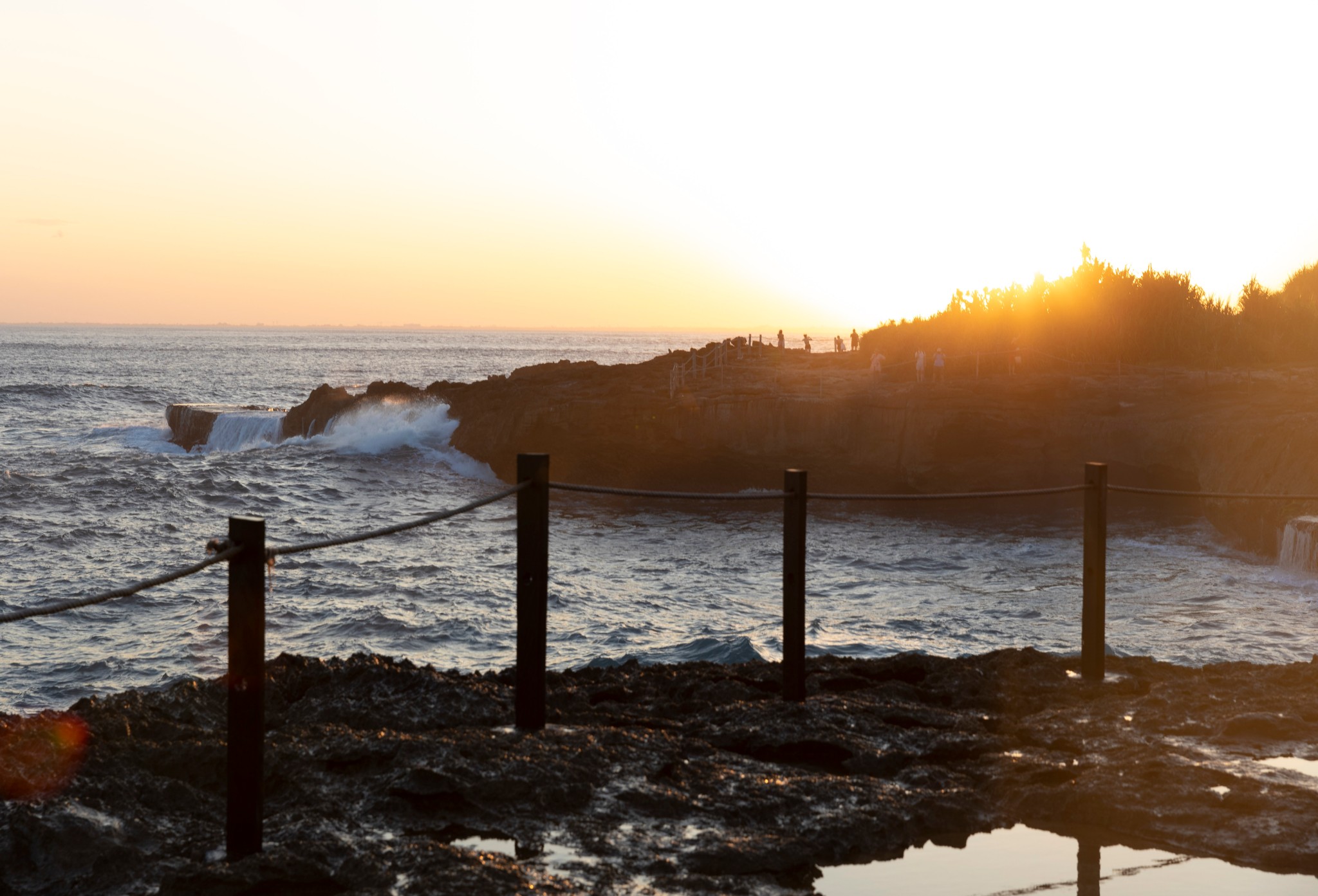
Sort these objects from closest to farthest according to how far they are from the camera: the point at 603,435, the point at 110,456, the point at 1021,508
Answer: the point at 1021,508
the point at 603,435
the point at 110,456

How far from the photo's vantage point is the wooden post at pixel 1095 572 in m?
6.20

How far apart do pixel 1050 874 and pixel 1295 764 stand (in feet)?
5.79

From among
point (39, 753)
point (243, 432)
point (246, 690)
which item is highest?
point (246, 690)

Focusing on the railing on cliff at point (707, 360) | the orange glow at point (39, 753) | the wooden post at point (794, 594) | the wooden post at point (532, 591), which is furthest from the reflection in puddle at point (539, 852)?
the railing on cliff at point (707, 360)

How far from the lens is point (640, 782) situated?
4484 millimetres

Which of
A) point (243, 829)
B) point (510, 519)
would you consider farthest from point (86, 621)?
point (243, 829)

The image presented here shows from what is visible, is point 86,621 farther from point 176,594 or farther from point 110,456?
point 110,456

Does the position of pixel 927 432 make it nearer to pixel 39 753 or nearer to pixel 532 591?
pixel 532 591

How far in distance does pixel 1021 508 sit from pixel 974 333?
14867mm

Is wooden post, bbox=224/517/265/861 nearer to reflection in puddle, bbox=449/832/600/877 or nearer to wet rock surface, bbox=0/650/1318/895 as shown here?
wet rock surface, bbox=0/650/1318/895

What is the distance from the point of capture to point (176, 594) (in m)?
14.9

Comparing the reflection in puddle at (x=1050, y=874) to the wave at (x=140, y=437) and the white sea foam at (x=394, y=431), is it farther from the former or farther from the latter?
the wave at (x=140, y=437)

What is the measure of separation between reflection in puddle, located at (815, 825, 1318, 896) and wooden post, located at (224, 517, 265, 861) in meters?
1.96

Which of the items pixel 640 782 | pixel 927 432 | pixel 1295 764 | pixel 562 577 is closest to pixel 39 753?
pixel 640 782
